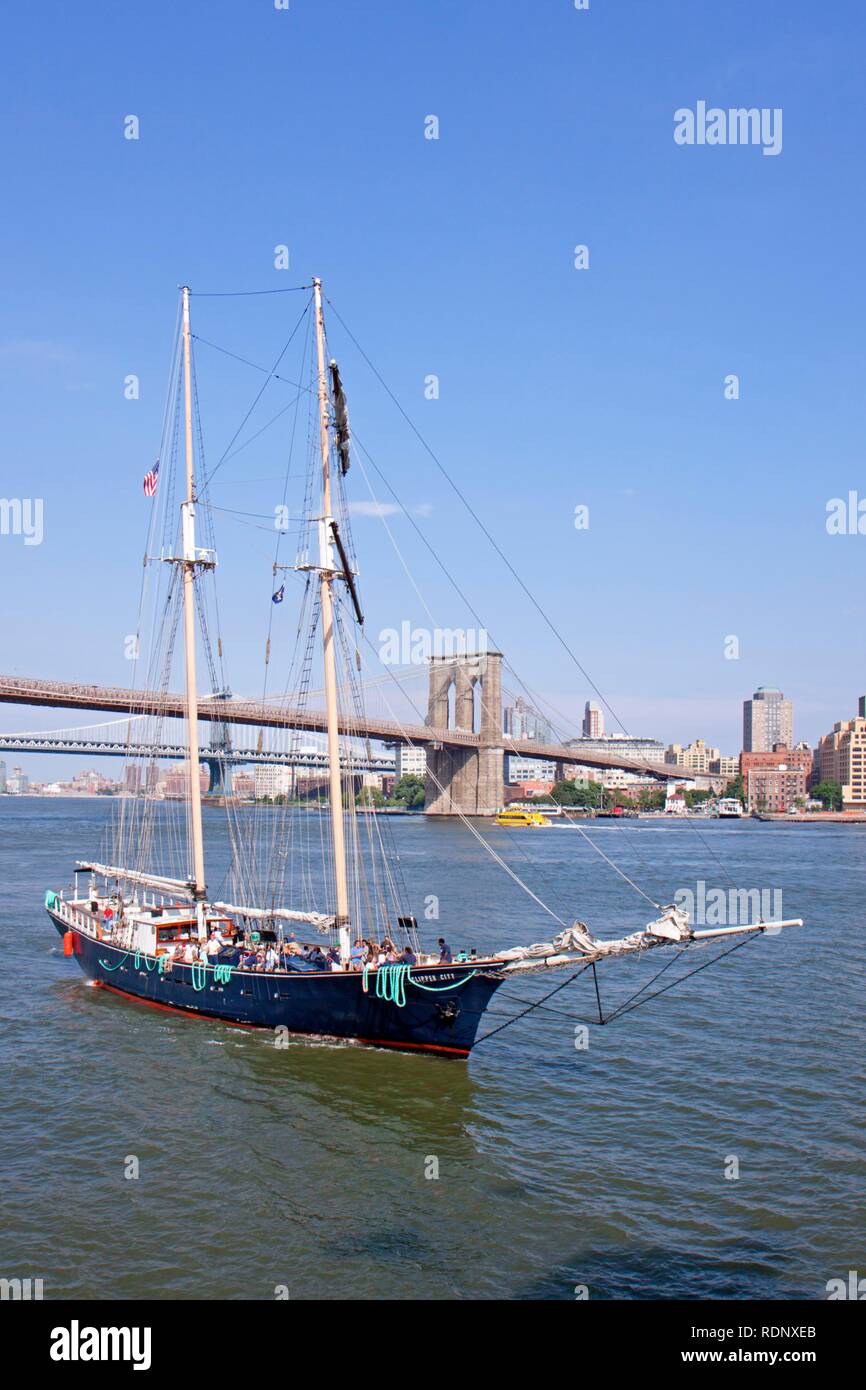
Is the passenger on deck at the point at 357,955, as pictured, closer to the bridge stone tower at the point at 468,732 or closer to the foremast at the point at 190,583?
the foremast at the point at 190,583

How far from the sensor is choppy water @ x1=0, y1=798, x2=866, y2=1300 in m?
11.9

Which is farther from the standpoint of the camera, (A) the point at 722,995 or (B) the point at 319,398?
(A) the point at 722,995

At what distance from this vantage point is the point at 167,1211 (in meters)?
13.4

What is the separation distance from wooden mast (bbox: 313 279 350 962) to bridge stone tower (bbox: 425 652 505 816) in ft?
262

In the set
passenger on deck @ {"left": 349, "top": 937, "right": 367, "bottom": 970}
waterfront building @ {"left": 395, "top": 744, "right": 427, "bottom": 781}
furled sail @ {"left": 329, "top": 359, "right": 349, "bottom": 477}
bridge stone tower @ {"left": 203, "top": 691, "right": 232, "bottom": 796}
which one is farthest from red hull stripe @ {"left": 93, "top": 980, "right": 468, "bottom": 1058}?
waterfront building @ {"left": 395, "top": 744, "right": 427, "bottom": 781}

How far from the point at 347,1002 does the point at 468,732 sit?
97445 mm

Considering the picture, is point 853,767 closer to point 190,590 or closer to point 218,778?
point 218,778

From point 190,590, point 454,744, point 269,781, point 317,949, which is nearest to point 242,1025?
point 317,949

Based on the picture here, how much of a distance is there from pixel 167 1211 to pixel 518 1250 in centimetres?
438

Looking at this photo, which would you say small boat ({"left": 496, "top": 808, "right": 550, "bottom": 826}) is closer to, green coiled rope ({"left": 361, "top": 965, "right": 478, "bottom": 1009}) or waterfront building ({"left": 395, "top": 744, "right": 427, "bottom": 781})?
waterfront building ({"left": 395, "top": 744, "right": 427, "bottom": 781})

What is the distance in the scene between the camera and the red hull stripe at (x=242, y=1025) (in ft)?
64.2

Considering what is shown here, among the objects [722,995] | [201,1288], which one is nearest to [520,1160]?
[201,1288]

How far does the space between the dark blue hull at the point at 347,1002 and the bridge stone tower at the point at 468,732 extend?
81.1 m
